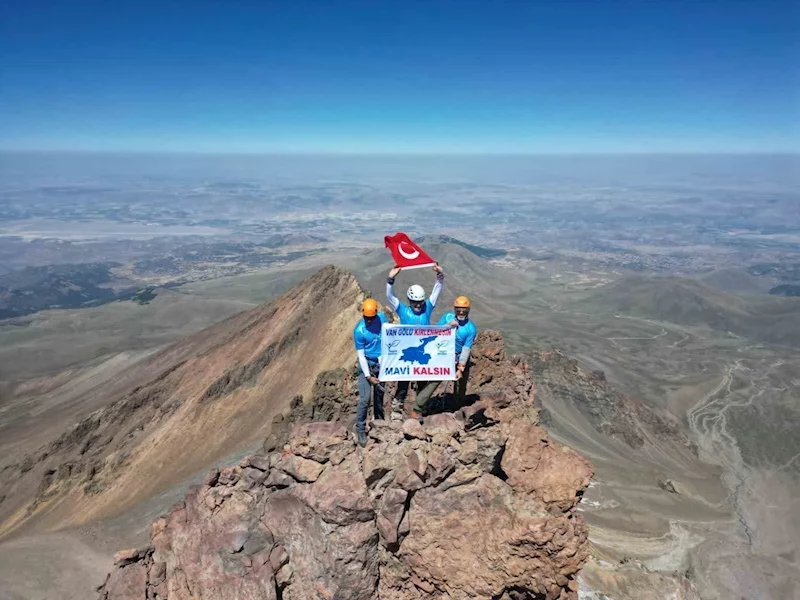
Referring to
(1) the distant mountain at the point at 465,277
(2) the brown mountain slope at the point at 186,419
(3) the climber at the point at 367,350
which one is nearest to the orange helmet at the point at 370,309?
(3) the climber at the point at 367,350

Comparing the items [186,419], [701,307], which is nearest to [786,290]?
[701,307]

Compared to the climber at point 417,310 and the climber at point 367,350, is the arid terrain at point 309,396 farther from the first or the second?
the climber at point 367,350

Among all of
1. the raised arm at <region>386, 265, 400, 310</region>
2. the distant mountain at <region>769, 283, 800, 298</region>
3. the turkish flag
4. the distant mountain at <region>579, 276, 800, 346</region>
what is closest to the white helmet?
the raised arm at <region>386, 265, 400, 310</region>

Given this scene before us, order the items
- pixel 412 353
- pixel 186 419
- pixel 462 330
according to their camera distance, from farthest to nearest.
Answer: pixel 186 419 < pixel 462 330 < pixel 412 353

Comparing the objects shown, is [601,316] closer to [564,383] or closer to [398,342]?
[564,383]

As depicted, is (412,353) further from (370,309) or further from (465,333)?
(370,309)

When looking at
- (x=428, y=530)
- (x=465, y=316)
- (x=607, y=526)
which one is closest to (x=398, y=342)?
(x=465, y=316)
